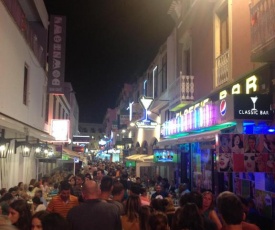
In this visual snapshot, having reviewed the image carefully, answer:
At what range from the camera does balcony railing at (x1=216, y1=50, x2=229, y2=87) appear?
38.8 ft

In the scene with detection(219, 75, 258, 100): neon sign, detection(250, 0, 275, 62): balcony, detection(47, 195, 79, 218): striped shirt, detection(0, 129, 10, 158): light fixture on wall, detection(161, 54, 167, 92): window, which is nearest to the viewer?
detection(250, 0, 275, 62): balcony

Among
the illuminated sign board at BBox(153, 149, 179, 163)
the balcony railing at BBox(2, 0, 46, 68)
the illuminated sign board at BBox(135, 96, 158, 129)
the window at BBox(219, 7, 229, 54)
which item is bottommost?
the illuminated sign board at BBox(153, 149, 179, 163)

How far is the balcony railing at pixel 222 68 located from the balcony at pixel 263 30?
3.10 metres

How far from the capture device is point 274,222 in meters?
8.41

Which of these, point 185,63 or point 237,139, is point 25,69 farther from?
point 237,139

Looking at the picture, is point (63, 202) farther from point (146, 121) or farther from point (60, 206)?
point (146, 121)

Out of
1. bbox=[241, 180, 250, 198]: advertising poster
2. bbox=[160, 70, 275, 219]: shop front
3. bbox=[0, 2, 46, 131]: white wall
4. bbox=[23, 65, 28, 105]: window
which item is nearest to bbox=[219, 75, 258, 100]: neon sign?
bbox=[160, 70, 275, 219]: shop front

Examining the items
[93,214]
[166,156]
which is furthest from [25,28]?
[93,214]

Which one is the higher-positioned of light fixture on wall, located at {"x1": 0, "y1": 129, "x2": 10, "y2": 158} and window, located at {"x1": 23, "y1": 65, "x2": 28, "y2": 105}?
window, located at {"x1": 23, "y1": 65, "x2": 28, "y2": 105}

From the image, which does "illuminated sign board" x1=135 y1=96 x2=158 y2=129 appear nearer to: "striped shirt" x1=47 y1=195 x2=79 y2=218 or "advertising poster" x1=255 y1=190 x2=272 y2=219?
"advertising poster" x1=255 y1=190 x2=272 y2=219

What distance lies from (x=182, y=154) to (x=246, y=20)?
347 inches

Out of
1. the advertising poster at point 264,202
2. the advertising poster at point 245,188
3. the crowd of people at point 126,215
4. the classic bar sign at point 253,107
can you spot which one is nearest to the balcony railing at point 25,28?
the classic bar sign at point 253,107

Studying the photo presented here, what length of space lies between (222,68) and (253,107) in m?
3.73

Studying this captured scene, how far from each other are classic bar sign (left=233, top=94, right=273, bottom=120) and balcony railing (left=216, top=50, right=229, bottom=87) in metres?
2.94
